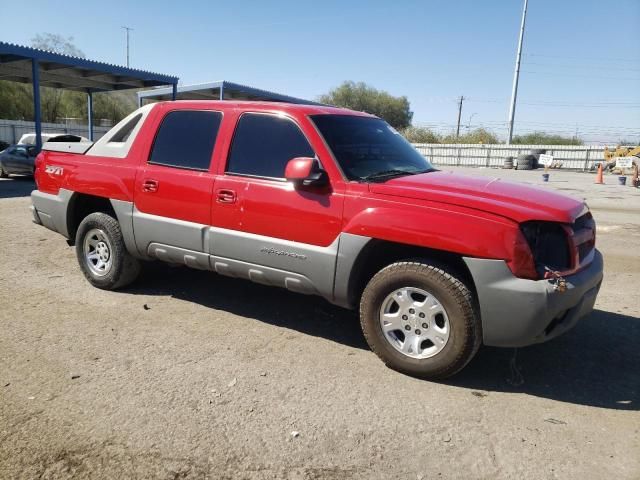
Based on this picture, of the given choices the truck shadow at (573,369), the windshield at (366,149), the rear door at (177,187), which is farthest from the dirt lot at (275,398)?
the windshield at (366,149)

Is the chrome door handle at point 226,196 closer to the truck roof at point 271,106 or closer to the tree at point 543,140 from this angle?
the truck roof at point 271,106

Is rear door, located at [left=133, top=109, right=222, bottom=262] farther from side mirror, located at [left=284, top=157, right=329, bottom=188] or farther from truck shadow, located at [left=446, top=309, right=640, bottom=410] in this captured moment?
truck shadow, located at [left=446, top=309, right=640, bottom=410]

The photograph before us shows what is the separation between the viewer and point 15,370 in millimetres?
3432

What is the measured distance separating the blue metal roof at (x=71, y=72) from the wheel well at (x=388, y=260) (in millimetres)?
18859

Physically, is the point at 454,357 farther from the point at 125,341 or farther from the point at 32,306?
the point at 32,306

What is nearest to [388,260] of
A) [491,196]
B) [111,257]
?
[491,196]

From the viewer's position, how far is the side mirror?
3.58 m

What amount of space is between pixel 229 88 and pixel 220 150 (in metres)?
22.6

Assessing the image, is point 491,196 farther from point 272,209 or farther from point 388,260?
point 272,209

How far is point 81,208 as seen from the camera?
5473 millimetres

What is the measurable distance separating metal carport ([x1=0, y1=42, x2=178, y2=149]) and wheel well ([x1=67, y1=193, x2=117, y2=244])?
15.4 metres

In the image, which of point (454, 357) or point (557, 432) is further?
point (454, 357)

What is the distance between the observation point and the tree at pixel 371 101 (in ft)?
269

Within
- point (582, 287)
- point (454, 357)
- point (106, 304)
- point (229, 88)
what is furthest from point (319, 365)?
point (229, 88)
